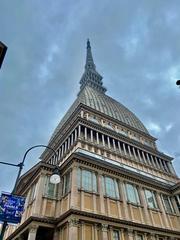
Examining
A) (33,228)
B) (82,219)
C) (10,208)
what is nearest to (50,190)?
(33,228)

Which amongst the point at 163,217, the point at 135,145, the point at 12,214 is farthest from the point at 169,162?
the point at 12,214

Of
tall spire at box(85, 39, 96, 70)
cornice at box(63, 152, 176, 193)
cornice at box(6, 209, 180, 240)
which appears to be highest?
tall spire at box(85, 39, 96, 70)

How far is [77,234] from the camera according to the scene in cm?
1786

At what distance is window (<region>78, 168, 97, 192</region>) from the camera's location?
22.0 meters

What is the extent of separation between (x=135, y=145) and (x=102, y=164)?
45.5ft

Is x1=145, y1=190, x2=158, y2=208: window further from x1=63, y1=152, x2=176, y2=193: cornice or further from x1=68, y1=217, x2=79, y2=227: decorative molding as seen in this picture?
x1=68, y1=217, x2=79, y2=227: decorative molding

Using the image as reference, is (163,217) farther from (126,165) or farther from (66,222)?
(66,222)

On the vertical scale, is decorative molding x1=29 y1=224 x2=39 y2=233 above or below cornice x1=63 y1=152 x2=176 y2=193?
below

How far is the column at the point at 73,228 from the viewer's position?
17.4 metres

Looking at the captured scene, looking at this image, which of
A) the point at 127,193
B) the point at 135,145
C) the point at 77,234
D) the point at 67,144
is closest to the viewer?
the point at 77,234

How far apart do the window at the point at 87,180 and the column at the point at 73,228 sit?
373 centimetres

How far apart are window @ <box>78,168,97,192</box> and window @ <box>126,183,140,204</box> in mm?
4857

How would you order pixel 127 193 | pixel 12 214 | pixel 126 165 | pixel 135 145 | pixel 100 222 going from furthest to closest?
1. pixel 135 145
2. pixel 126 165
3. pixel 127 193
4. pixel 100 222
5. pixel 12 214

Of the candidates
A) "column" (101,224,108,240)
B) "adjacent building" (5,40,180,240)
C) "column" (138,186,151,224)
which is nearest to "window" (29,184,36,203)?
"adjacent building" (5,40,180,240)
